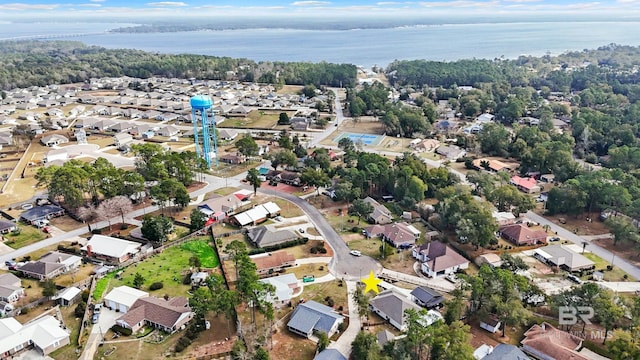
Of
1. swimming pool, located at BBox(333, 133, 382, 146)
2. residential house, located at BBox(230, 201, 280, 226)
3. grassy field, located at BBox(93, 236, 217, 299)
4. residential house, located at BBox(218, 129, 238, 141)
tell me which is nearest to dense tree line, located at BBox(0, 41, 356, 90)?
residential house, located at BBox(218, 129, 238, 141)

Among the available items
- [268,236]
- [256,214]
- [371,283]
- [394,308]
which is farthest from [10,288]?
[394,308]

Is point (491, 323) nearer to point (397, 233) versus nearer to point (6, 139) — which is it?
point (397, 233)

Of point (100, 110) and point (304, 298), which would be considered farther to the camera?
point (100, 110)

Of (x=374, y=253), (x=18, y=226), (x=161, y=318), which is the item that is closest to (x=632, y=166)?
(x=374, y=253)

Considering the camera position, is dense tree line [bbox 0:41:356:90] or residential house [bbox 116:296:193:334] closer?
residential house [bbox 116:296:193:334]

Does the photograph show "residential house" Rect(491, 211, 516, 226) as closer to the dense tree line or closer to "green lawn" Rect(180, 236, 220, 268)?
"green lawn" Rect(180, 236, 220, 268)

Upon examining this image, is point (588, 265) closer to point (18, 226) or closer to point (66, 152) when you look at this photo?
point (18, 226)

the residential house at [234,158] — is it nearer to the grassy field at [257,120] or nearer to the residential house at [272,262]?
the grassy field at [257,120]
